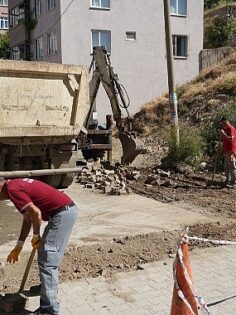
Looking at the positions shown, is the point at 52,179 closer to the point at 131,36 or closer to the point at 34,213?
the point at 34,213

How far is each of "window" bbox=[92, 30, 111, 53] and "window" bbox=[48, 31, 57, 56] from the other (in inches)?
90.7

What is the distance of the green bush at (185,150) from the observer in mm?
15516

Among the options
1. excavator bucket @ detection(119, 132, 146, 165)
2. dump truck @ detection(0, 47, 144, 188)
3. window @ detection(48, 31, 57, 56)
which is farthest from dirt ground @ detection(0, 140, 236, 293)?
window @ detection(48, 31, 57, 56)

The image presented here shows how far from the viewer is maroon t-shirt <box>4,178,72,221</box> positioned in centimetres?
468

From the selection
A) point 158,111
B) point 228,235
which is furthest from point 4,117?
point 158,111

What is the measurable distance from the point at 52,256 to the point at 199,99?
24445 mm

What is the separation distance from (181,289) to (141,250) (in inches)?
116

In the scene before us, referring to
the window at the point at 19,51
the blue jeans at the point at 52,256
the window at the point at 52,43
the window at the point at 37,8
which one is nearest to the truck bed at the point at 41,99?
the blue jeans at the point at 52,256

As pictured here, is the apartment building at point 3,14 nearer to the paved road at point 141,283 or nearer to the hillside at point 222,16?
the hillside at point 222,16

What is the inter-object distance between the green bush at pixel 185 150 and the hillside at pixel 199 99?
9.44 m

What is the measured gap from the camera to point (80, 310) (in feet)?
17.4

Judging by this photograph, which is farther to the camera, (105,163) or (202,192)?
(105,163)

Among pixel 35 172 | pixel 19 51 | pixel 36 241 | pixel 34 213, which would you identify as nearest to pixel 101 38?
pixel 19 51

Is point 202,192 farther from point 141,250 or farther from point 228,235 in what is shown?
point 141,250
